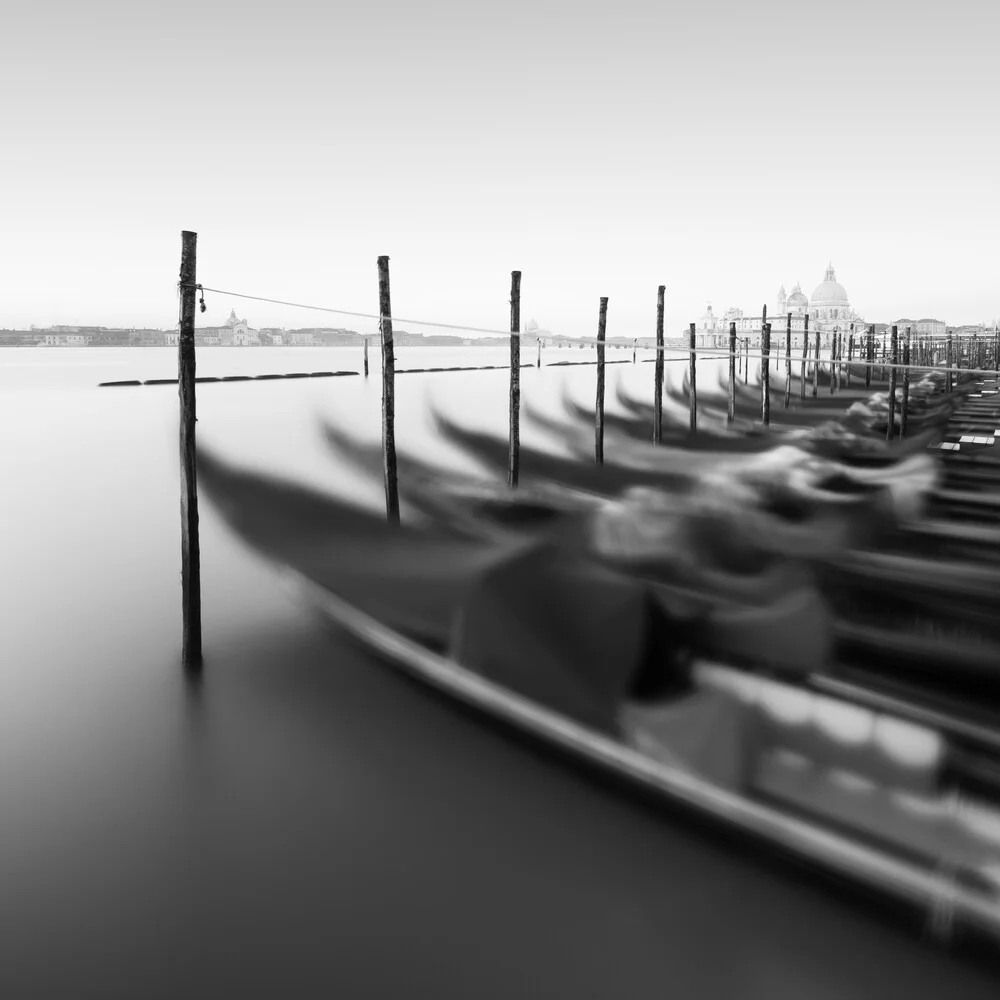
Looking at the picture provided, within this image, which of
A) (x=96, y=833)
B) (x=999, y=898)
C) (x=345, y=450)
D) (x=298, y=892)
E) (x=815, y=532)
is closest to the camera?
(x=999, y=898)

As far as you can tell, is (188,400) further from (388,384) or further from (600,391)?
(600,391)

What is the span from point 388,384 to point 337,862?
254 inches

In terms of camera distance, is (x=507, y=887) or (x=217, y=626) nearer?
(x=507, y=887)

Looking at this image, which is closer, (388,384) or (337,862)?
(337,862)

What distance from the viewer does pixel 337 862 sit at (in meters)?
3.91

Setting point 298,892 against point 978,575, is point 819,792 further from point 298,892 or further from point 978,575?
point 978,575

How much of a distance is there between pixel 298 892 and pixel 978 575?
19.5 feet

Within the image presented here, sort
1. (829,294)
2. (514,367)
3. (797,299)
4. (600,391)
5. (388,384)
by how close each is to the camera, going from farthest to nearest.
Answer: (797,299) → (829,294) → (600,391) → (514,367) → (388,384)

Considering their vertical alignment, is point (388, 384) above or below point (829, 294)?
below

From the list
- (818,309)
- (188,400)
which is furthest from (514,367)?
(818,309)

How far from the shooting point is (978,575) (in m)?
6.82

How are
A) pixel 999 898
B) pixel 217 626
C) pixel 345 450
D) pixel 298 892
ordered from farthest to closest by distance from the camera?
pixel 345 450 < pixel 217 626 < pixel 298 892 < pixel 999 898

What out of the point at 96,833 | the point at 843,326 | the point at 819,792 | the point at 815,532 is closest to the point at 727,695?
the point at 819,792

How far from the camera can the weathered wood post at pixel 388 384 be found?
30.4 feet
